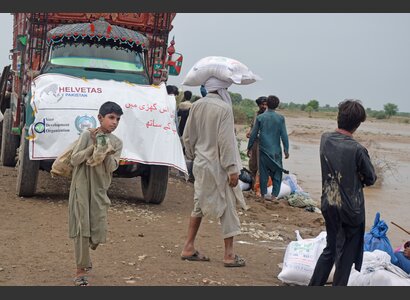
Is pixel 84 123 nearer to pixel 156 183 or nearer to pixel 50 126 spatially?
pixel 50 126

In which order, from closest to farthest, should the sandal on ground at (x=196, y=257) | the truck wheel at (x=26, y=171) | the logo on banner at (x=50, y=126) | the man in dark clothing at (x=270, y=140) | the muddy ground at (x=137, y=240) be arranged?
the muddy ground at (x=137, y=240) < the sandal on ground at (x=196, y=257) < the logo on banner at (x=50, y=126) < the truck wheel at (x=26, y=171) < the man in dark clothing at (x=270, y=140)

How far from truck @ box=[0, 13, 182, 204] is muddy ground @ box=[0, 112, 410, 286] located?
1.43ft

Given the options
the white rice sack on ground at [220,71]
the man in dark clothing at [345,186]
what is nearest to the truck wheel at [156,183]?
the white rice sack on ground at [220,71]

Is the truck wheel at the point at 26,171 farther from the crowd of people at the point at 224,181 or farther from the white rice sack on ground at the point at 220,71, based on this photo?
the crowd of people at the point at 224,181

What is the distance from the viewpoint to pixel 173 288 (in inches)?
179

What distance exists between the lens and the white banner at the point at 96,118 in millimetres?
7289

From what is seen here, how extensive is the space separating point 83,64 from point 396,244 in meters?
4.73

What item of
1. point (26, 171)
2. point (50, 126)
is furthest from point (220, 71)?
point (26, 171)

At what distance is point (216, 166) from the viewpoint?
5.57 metres

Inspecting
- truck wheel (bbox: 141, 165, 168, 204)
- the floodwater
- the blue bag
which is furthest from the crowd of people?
the floodwater

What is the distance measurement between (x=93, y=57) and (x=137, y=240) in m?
3.27

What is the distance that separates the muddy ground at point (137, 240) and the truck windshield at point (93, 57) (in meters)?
1.80

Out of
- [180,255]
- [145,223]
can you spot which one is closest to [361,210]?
[180,255]

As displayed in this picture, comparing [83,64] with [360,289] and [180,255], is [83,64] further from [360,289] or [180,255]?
[360,289]
